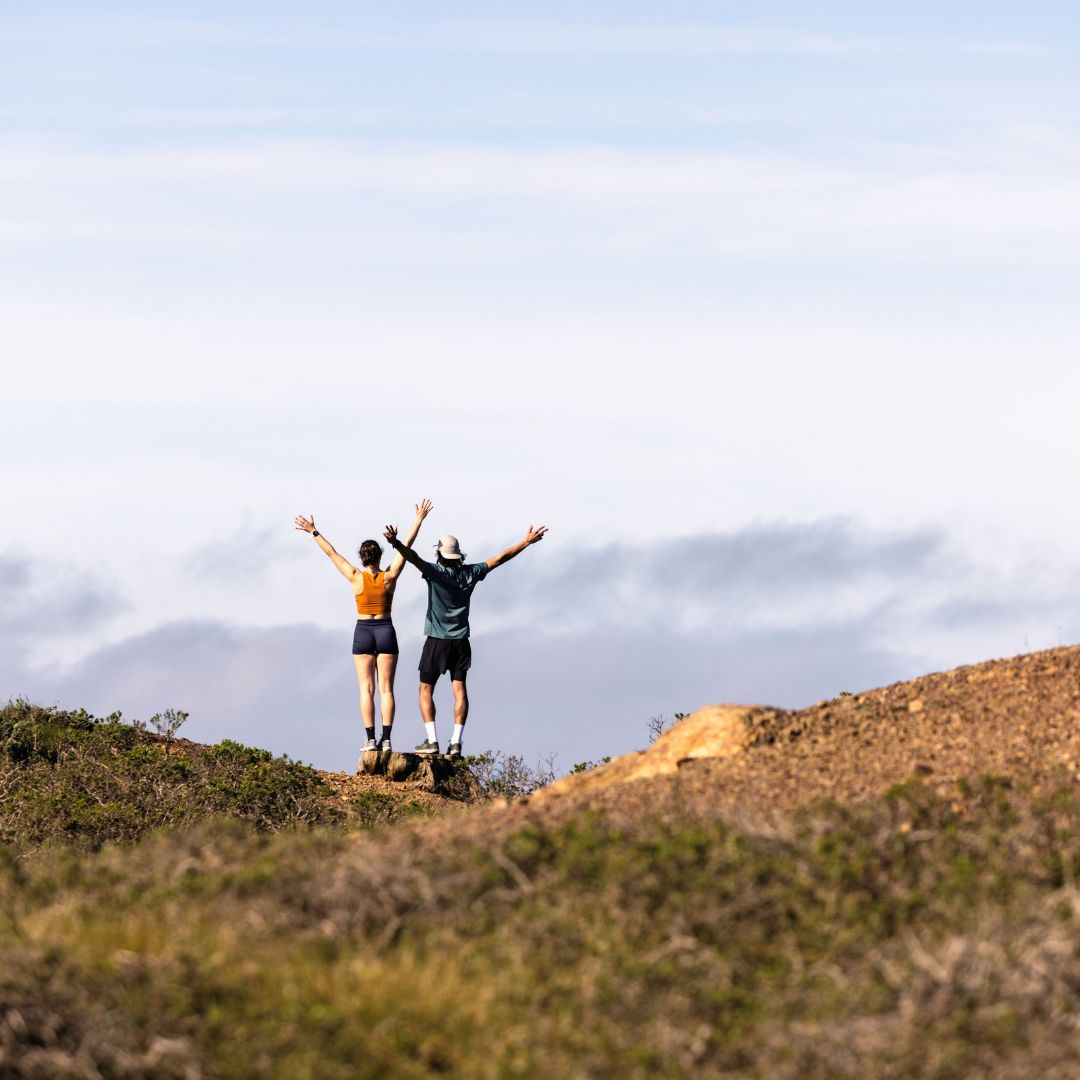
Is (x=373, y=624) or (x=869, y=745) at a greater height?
(x=373, y=624)

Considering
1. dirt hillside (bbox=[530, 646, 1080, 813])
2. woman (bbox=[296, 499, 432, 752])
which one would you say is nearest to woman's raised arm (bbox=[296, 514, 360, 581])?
woman (bbox=[296, 499, 432, 752])

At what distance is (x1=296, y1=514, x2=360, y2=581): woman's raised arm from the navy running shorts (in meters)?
→ 0.64

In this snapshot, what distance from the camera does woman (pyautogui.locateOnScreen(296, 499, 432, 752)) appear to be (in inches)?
766

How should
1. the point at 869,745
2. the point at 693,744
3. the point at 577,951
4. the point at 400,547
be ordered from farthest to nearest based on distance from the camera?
the point at 400,547 < the point at 693,744 < the point at 869,745 < the point at 577,951

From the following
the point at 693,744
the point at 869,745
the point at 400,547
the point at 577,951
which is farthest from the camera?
the point at 400,547

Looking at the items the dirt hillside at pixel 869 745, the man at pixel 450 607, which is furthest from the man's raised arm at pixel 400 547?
the dirt hillside at pixel 869 745

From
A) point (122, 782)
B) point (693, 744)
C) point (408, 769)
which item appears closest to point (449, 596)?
point (408, 769)

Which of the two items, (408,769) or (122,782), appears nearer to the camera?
(122,782)

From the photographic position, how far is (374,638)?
781 inches

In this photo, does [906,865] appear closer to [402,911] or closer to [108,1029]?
[402,911]

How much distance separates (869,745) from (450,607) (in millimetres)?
8313

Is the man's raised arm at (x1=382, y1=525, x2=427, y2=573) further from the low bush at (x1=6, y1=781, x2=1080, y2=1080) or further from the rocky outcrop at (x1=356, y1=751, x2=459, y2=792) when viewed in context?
the low bush at (x1=6, y1=781, x2=1080, y2=1080)

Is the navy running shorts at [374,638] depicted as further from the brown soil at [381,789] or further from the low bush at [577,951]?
the low bush at [577,951]

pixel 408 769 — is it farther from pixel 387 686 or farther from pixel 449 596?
pixel 449 596
